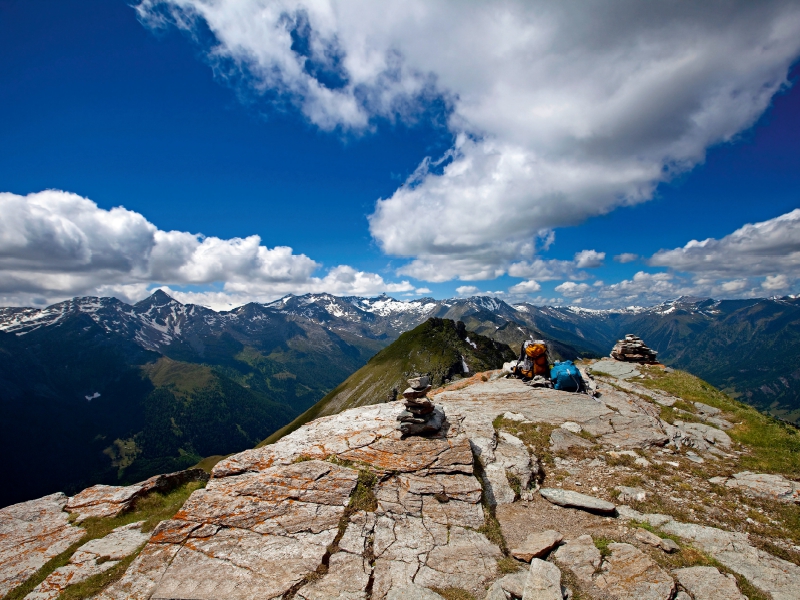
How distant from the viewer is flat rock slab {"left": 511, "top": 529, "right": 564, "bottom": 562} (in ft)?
35.1

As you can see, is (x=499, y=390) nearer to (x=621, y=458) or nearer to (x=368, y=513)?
(x=621, y=458)

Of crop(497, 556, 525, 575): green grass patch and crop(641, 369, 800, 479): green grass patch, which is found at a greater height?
crop(641, 369, 800, 479): green grass patch

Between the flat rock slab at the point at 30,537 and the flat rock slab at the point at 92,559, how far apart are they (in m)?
1.39

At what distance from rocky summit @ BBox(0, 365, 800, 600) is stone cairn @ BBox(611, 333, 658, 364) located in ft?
69.1

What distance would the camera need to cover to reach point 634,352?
42.1 metres

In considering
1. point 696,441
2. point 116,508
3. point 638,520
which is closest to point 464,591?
point 638,520

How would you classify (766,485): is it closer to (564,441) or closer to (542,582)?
(564,441)

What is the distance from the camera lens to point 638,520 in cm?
1276

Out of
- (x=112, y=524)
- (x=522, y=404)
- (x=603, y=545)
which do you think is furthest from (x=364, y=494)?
(x=522, y=404)

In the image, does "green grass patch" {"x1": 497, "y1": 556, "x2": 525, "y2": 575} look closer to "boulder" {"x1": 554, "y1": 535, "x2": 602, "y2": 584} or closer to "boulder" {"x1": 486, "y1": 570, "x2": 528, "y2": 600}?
"boulder" {"x1": 486, "y1": 570, "x2": 528, "y2": 600}

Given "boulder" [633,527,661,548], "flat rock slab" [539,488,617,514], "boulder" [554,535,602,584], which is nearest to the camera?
"boulder" [554,535,602,584]

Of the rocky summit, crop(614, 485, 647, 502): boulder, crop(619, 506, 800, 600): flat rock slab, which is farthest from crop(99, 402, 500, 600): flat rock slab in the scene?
crop(619, 506, 800, 600): flat rock slab

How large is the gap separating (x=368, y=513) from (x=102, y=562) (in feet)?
32.9

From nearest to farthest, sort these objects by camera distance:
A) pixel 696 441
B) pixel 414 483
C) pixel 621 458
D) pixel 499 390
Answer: pixel 414 483 < pixel 621 458 < pixel 696 441 < pixel 499 390
